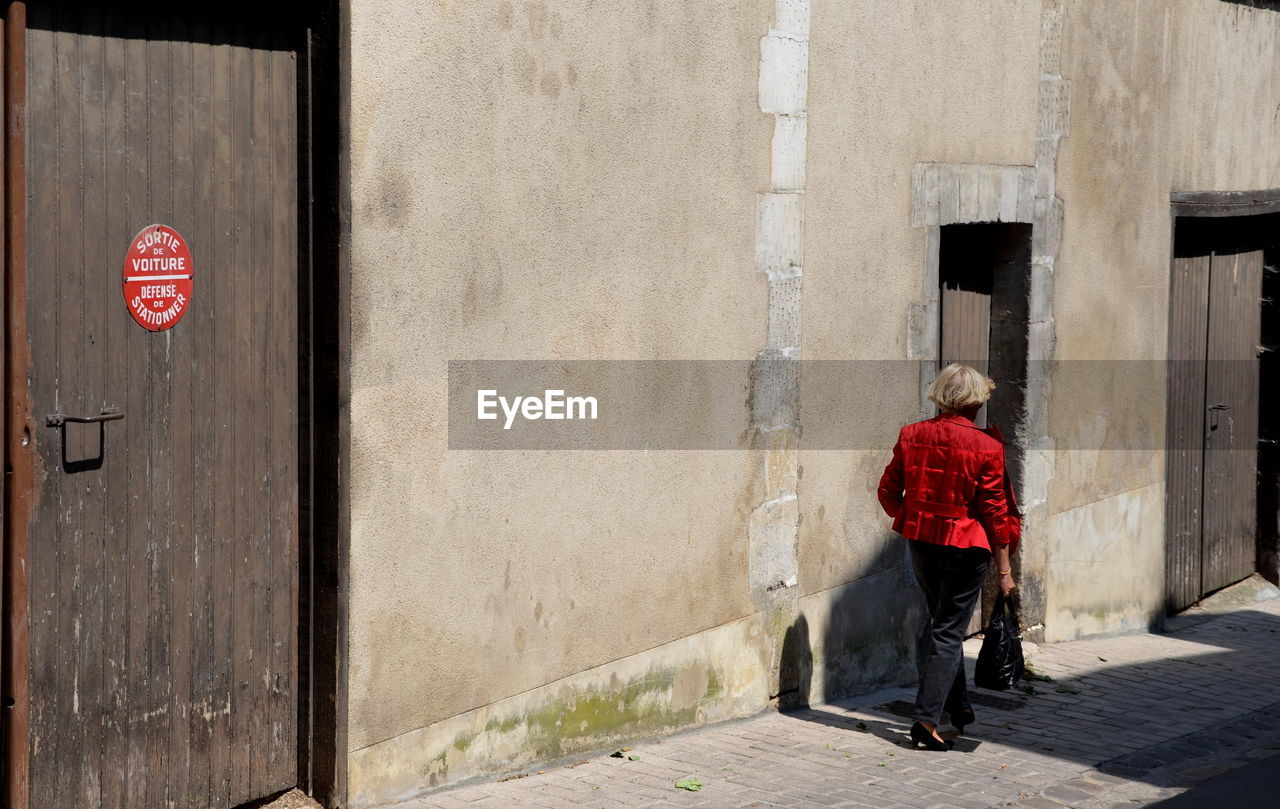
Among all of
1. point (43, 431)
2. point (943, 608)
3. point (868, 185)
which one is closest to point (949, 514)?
point (943, 608)

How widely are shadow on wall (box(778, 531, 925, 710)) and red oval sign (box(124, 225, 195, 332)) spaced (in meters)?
3.41

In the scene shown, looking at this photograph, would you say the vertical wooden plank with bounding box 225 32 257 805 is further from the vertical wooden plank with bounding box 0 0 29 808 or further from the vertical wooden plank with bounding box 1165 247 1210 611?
the vertical wooden plank with bounding box 1165 247 1210 611

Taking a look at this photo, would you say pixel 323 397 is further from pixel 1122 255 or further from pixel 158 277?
pixel 1122 255

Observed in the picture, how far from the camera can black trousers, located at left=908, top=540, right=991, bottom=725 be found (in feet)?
20.5

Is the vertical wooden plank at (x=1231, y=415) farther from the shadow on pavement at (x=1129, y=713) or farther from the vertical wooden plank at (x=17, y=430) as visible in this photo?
the vertical wooden plank at (x=17, y=430)

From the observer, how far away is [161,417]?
4422 mm

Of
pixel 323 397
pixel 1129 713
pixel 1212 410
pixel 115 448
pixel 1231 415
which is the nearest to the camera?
pixel 115 448

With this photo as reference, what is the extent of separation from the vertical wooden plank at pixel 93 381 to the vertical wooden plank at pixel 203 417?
11.7 inches

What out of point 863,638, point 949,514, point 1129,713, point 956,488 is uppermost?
point 956,488

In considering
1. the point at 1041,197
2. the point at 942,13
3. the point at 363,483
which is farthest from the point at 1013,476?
the point at 363,483

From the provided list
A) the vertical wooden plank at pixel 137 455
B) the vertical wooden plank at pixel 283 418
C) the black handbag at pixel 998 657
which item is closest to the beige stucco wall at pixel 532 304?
the vertical wooden plank at pixel 283 418

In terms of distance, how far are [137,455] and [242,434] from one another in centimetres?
38

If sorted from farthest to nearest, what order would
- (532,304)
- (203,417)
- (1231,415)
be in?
(1231,415) → (532,304) → (203,417)

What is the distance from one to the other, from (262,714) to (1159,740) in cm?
400
